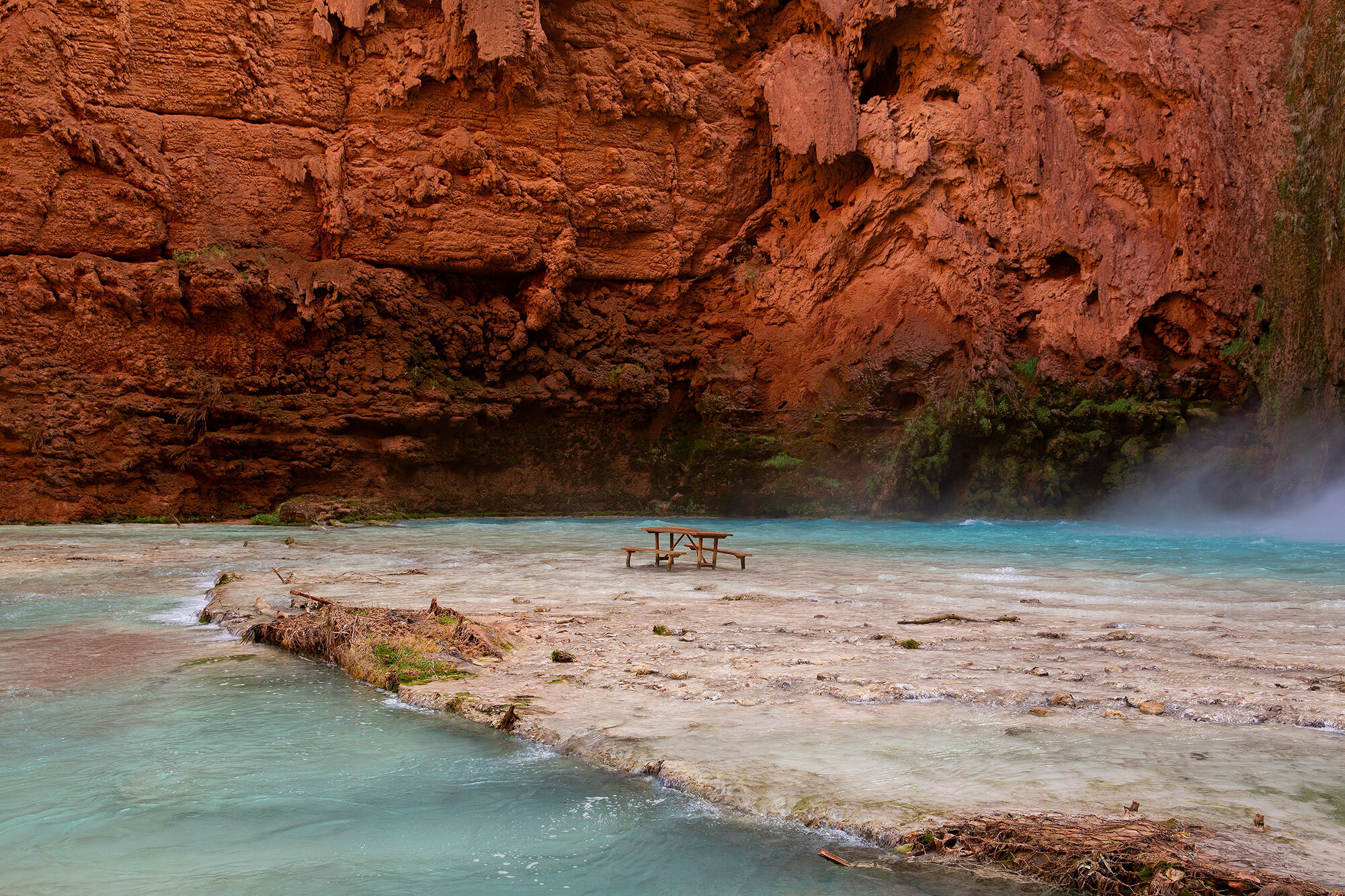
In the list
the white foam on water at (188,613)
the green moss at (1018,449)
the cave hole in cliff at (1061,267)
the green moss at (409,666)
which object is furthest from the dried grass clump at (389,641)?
the cave hole in cliff at (1061,267)

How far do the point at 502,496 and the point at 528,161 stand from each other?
327 inches

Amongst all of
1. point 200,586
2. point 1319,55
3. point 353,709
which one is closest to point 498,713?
point 353,709

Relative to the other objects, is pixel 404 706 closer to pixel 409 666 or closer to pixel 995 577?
pixel 409 666

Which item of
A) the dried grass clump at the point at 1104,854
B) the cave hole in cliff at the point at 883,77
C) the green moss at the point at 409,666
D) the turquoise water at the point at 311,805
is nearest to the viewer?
the dried grass clump at the point at 1104,854

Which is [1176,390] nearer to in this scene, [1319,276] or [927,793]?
[1319,276]

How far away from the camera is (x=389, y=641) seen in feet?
19.6

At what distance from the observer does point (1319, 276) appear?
20.2 meters

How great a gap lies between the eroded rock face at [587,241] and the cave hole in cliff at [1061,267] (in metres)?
0.07

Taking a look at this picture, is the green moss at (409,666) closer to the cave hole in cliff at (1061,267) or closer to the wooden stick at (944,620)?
the wooden stick at (944,620)

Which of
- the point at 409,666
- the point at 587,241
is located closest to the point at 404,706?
the point at 409,666

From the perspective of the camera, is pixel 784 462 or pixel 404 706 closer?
pixel 404 706

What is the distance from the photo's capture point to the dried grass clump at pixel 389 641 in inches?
222

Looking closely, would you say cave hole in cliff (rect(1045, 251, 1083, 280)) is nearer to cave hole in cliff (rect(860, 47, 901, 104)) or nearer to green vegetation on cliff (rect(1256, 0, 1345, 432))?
green vegetation on cliff (rect(1256, 0, 1345, 432))

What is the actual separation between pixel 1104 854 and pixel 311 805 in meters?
2.97
